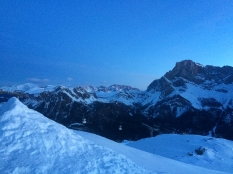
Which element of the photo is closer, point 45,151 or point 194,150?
point 45,151

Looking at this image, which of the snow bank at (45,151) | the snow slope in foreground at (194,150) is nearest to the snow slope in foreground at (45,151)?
the snow bank at (45,151)

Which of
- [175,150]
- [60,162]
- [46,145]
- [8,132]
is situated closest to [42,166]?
[60,162]

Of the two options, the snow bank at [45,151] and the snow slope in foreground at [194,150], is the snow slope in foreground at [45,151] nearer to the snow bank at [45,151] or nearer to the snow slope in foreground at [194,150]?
the snow bank at [45,151]

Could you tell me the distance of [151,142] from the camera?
43.3 m

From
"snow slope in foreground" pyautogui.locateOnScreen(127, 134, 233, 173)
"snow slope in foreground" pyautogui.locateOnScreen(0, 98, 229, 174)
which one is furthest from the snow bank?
"snow slope in foreground" pyautogui.locateOnScreen(127, 134, 233, 173)

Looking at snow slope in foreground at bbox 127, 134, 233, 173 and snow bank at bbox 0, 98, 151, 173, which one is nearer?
snow bank at bbox 0, 98, 151, 173

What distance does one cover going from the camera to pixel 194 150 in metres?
34.3

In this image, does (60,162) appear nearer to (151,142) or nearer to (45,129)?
(45,129)

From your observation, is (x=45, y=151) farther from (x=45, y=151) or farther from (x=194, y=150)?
(x=194, y=150)

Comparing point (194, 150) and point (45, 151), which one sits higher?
point (45, 151)

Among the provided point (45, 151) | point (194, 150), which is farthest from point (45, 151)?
point (194, 150)

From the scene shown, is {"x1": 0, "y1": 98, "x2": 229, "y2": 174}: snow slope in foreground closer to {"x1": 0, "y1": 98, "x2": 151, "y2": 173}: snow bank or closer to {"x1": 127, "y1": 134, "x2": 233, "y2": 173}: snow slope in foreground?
{"x1": 0, "y1": 98, "x2": 151, "y2": 173}: snow bank

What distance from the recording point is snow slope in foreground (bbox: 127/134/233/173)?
30359 millimetres

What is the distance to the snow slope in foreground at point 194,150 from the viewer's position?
30359 mm
